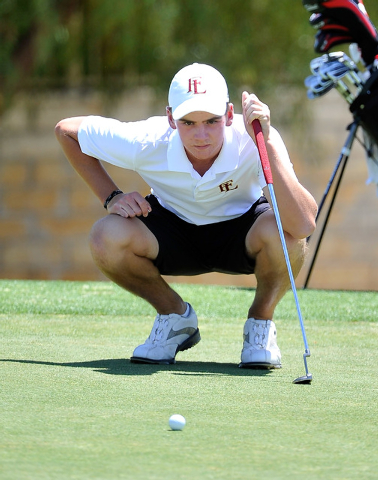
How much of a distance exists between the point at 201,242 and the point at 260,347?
47cm

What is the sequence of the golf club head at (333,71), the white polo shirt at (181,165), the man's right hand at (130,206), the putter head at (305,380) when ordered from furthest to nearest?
the golf club head at (333,71) < the man's right hand at (130,206) < the white polo shirt at (181,165) < the putter head at (305,380)

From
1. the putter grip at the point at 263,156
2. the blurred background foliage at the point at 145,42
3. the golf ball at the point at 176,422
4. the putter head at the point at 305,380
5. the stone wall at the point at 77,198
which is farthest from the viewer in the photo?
the stone wall at the point at 77,198

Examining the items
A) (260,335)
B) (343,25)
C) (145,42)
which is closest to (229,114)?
(260,335)

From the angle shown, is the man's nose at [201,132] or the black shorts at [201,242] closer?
the man's nose at [201,132]

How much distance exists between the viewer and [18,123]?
8.09 meters

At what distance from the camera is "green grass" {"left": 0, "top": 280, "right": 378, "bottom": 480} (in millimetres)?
1516

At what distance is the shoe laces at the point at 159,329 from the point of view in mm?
2826

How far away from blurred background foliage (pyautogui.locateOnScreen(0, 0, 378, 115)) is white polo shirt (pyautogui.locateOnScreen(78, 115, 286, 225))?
4413 mm

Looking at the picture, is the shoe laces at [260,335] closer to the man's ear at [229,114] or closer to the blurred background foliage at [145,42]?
the man's ear at [229,114]

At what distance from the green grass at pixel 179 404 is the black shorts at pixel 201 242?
31cm

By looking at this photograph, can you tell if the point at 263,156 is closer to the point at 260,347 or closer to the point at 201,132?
the point at 201,132

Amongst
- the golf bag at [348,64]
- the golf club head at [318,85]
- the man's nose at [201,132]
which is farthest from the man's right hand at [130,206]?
the golf club head at [318,85]

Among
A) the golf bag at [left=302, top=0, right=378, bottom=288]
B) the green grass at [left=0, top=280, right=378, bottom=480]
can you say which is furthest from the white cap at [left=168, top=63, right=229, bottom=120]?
the golf bag at [left=302, top=0, right=378, bottom=288]

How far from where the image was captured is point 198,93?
8.73 ft
